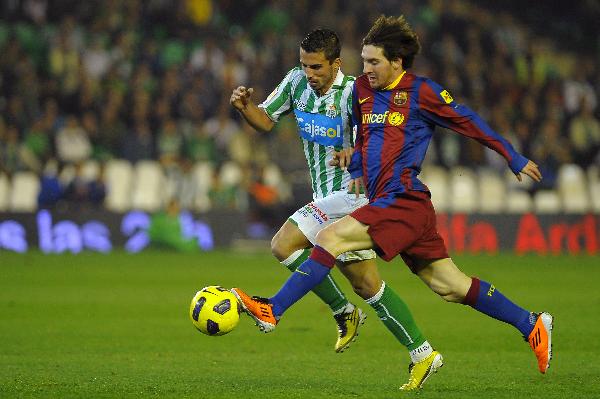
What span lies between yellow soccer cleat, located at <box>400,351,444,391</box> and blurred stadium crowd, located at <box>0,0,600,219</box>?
1302 centimetres

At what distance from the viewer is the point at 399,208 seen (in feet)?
22.2

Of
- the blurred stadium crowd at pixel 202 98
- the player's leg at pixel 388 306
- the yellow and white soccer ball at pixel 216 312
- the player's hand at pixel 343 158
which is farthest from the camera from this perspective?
the blurred stadium crowd at pixel 202 98

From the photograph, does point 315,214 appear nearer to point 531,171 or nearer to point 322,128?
point 322,128

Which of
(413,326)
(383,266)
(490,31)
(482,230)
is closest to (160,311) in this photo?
(413,326)

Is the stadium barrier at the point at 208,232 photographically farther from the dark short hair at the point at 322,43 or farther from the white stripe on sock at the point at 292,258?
the dark short hair at the point at 322,43

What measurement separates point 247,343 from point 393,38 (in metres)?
3.66

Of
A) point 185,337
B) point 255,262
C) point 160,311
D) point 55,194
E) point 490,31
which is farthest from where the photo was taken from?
point 490,31

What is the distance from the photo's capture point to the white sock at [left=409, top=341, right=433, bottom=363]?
718 centimetres

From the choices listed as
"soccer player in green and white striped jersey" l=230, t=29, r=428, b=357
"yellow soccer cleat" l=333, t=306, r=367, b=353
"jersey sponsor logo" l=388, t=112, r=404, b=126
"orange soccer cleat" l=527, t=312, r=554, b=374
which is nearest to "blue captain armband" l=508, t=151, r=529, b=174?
"jersey sponsor logo" l=388, t=112, r=404, b=126

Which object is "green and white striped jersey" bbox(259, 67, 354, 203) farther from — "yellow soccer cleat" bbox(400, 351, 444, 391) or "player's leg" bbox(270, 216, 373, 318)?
"yellow soccer cleat" bbox(400, 351, 444, 391)

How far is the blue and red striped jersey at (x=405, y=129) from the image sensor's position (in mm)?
6867

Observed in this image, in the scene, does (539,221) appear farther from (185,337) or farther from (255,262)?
(185,337)

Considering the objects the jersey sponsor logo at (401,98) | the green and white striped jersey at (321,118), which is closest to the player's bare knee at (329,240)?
the jersey sponsor logo at (401,98)

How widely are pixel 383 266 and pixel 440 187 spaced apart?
3331 mm
